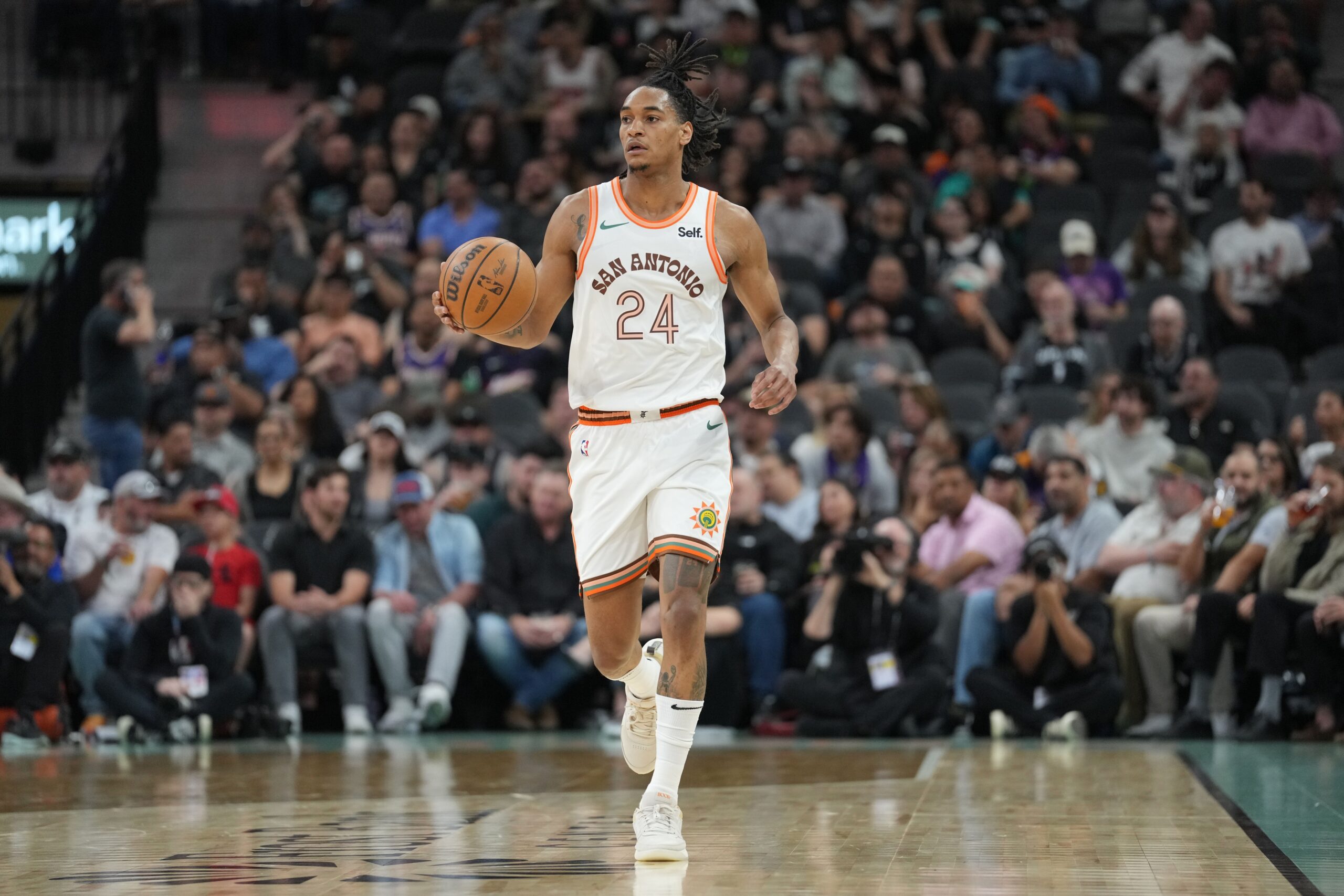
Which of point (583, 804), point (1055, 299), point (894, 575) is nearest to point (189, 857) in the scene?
point (583, 804)

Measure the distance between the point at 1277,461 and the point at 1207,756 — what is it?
2.63 m

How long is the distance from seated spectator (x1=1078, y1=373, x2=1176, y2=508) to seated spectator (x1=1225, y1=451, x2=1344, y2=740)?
1.62 metres

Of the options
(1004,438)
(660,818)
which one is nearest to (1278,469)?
(1004,438)

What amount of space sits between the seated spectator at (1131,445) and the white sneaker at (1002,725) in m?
1.99

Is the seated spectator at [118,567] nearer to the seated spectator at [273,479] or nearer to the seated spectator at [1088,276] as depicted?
the seated spectator at [273,479]

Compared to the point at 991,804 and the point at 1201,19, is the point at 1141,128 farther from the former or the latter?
the point at 991,804

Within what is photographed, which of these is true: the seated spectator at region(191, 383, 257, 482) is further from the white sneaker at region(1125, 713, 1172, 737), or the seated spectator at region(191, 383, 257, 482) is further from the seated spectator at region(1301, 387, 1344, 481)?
the seated spectator at region(1301, 387, 1344, 481)

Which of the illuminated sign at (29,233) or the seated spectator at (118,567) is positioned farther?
the illuminated sign at (29,233)

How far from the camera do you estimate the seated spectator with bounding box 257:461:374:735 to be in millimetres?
11320

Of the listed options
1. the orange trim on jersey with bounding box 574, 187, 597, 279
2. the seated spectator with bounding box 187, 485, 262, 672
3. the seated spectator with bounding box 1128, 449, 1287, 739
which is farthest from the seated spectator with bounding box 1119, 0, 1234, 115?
the orange trim on jersey with bounding box 574, 187, 597, 279

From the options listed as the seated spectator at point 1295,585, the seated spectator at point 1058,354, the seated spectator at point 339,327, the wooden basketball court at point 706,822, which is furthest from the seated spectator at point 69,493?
the seated spectator at point 1295,585

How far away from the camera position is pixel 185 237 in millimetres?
17109

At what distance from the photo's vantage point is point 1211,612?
405 inches

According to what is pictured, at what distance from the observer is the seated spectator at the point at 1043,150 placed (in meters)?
15.4
